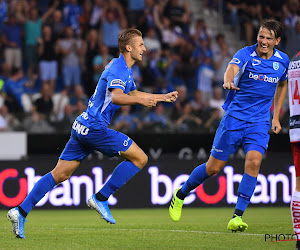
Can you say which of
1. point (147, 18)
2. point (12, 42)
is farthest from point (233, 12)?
point (12, 42)

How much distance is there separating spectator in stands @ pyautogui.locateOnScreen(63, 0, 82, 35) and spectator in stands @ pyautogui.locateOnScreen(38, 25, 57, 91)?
0.63 meters

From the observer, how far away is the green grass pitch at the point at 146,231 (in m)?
7.12

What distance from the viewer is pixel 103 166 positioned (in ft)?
40.1

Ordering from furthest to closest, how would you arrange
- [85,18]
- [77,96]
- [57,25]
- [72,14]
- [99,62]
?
[85,18] < [72,14] < [57,25] < [99,62] < [77,96]

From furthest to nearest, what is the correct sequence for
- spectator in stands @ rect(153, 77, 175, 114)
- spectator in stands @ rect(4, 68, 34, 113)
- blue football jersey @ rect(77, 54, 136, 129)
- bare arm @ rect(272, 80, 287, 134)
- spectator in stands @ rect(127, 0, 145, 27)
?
spectator in stands @ rect(127, 0, 145, 27) → spectator in stands @ rect(153, 77, 175, 114) → spectator in stands @ rect(4, 68, 34, 113) → bare arm @ rect(272, 80, 287, 134) → blue football jersey @ rect(77, 54, 136, 129)

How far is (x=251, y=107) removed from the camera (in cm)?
836

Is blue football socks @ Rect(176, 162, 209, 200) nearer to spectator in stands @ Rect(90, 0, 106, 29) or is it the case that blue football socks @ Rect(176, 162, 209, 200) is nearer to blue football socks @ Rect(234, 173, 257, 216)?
blue football socks @ Rect(234, 173, 257, 216)

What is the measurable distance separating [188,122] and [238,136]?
5.50m

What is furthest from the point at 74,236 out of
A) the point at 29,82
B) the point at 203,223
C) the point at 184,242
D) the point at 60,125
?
the point at 29,82

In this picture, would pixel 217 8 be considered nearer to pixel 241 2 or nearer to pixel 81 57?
pixel 241 2

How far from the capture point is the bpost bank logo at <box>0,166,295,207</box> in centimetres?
1207

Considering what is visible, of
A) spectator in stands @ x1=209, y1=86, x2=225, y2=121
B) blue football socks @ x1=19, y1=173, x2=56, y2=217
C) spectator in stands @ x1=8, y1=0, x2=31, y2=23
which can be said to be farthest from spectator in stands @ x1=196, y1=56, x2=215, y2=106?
blue football socks @ x1=19, y1=173, x2=56, y2=217

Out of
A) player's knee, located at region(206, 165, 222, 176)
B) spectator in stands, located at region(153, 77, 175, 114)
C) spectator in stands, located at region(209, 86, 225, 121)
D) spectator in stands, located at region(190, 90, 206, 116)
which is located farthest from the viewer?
spectator in stands, located at region(153, 77, 175, 114)

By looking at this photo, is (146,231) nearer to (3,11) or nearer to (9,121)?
(9,121)
